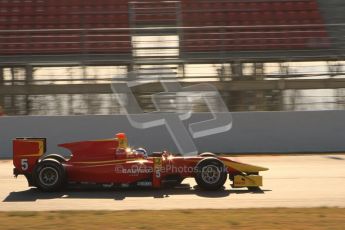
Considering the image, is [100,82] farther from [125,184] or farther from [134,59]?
[125,184]

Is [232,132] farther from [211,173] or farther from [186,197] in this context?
[186,197]

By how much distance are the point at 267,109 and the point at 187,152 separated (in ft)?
8.72

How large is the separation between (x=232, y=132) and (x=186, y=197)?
7557 mm

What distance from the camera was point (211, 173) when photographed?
8.38m

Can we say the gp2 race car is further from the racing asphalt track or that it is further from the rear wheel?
the racing asphalt track

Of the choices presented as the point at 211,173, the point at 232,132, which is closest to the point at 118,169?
the point at 211,173

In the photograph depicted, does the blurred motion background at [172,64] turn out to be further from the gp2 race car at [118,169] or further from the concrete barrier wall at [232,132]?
the gp2 race car at [118,169]

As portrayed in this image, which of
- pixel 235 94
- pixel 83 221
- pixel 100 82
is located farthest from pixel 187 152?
pixel 83 221

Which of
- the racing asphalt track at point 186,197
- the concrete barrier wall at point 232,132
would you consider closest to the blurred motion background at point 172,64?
the concrete barrier wall at point 232,132

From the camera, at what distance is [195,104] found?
15.4m

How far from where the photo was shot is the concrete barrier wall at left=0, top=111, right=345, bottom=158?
15.2 m

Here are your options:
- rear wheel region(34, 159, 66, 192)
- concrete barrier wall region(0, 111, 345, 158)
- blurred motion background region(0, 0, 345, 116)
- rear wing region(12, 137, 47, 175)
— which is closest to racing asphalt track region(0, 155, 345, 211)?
rear wheel region(34, 159, 66, 192)

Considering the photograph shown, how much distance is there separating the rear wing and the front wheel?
2475 millimetres

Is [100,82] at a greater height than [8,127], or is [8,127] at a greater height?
[100,82]
